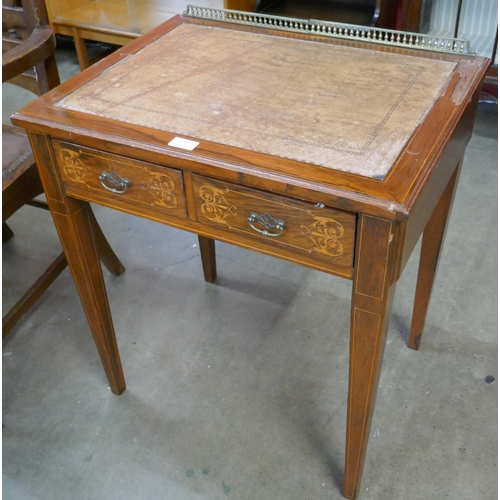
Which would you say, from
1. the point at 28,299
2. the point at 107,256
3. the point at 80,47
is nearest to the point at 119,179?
the point at 28,299

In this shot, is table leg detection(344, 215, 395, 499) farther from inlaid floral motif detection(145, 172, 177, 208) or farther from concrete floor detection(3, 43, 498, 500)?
inlaid floral motif detection(145, 172, 177, 208)

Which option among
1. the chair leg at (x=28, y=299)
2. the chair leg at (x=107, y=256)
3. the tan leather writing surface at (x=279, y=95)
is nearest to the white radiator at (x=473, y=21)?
the tan leather writing surface at (x=279, y=95)

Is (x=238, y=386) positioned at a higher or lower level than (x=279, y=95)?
lower

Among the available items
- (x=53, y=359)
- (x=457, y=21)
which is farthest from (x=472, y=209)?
(x=53, y=359)

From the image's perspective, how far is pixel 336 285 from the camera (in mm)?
1746

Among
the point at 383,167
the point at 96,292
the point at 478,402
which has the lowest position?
the point at 478,402

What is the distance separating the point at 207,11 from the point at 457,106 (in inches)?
25.3

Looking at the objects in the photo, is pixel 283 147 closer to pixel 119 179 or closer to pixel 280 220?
pixel 280 220

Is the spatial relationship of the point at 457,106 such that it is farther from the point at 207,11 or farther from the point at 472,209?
the point at 472,209

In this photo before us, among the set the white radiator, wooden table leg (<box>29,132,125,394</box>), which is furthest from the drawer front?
the white radiator

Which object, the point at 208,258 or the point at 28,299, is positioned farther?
the point at 208,258

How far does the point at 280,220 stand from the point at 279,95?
0.88 feet

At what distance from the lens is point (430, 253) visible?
135 cm

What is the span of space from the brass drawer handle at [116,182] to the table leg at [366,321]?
0.41 m
